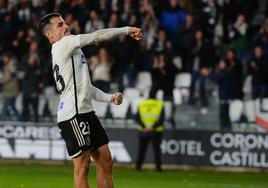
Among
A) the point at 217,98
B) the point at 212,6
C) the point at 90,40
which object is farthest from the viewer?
the point at 212,6

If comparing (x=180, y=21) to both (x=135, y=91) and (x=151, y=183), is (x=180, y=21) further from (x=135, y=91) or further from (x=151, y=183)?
(x=151, y=183)

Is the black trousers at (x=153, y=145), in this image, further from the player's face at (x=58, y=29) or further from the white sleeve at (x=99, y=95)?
the player's face at (x=58, y=29)

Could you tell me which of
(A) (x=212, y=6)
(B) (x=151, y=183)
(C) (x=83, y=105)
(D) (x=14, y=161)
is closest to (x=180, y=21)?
(A) (x=212, y=6)

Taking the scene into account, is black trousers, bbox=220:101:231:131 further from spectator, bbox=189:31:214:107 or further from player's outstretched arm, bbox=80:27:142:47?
player's outstretched arm, bbox=80:27:142:47

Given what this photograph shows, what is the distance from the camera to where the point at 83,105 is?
454 inches

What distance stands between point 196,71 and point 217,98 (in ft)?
6.81

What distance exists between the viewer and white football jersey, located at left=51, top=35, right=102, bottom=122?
11305 millimetres

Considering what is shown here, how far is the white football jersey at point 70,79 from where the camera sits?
1130 centimetres

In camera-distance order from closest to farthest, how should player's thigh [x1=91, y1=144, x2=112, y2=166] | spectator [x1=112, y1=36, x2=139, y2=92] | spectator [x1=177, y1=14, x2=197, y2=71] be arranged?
player's thigh [x1=91, y1=144, x2=112, y2=166], spectator [x1=112, y1=36, x2=139, y2=92], spectator [x1=177, y1=14, x2=197, y2=71]

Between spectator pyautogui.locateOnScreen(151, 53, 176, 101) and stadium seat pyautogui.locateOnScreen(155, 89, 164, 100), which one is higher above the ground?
spectator pyautogui.locateOnScreen(151, 53, 176, 101)

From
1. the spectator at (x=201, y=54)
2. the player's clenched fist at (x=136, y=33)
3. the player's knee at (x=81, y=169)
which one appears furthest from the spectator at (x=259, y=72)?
the player's clenched fist at (x=136, y=33)

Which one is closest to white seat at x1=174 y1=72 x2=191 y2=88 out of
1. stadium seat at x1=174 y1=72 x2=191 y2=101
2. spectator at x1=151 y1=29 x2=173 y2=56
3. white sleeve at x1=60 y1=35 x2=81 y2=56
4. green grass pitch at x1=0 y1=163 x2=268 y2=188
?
stadium seat at x1=174 y1=72 x2=191 y2=101

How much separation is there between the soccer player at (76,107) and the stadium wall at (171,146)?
11468 millimetres

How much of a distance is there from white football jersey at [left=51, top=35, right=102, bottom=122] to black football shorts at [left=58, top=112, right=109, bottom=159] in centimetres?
8
